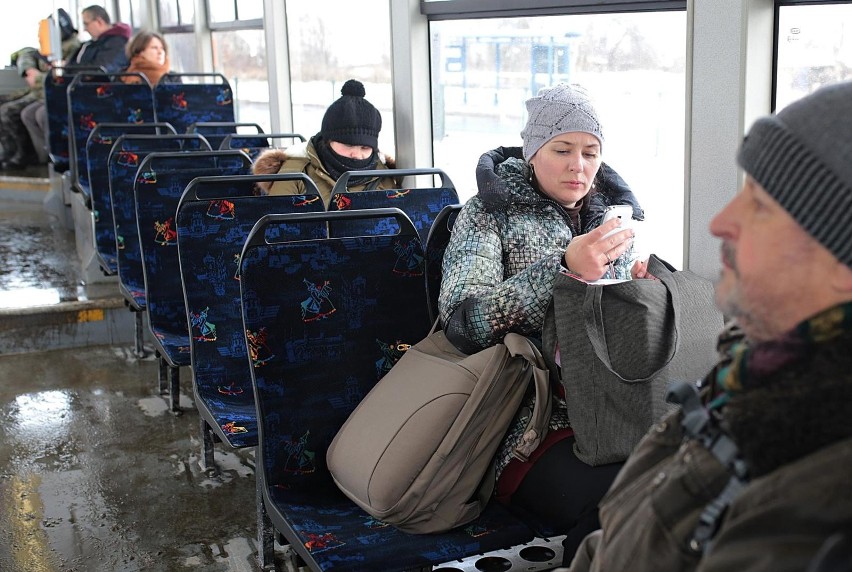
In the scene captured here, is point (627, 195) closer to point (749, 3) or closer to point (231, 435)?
point (749, 3)

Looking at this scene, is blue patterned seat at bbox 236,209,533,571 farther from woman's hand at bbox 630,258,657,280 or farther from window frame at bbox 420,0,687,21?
window frame at bbox 420,0,687,21

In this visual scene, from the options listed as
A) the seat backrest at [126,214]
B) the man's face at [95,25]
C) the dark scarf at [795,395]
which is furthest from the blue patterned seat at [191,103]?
the dark scarf at [795,395]

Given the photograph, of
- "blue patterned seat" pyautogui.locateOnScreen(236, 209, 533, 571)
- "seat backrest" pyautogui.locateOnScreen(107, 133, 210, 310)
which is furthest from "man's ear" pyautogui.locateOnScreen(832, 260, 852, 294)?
"seat backrest" pyautogui.locateOnScreen(107, 133, 210, 310)

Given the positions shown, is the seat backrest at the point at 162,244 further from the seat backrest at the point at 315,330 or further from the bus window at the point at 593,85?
the seat backrest at the point at 315,330

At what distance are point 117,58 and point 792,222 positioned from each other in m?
8.57

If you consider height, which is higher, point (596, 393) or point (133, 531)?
point (596, 393)

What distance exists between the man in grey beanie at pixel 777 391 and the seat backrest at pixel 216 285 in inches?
84.0

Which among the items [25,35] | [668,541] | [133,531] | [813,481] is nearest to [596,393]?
[668,541]

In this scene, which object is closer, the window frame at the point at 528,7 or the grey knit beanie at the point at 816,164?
the grey knit beanie at the point at 816,164

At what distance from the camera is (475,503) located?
2.11 m

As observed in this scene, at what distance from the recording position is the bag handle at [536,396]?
208cm

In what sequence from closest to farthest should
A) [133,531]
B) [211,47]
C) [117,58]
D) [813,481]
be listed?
[813,481] → [133,531] → [211,47] → [117,58]

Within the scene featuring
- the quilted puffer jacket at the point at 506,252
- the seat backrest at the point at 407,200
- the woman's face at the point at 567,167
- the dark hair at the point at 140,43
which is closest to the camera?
the quilted puffer jacket at the point at 506,252

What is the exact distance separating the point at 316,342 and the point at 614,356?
2.31 ft
